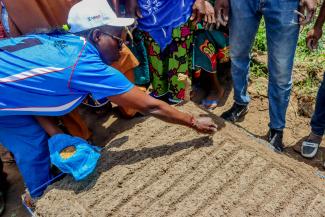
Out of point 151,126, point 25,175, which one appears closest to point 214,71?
point 151,126

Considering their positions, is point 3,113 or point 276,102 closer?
point 3,113

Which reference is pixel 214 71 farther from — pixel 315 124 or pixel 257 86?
pixel 315 124

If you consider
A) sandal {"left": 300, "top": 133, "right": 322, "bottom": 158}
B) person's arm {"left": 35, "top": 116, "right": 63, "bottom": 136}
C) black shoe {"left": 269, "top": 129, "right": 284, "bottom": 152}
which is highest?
person's arm {"left": 35, "top": 116, "right": 63, "bottom": 136}

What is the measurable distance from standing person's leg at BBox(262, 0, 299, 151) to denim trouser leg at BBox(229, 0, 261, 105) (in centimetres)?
13

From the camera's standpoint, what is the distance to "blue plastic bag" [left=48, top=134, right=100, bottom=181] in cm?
207

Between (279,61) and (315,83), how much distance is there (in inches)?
49.9

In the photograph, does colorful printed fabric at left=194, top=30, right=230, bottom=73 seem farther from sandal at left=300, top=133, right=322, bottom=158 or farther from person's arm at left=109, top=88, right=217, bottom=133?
person's arm at left=109, top=88, right=217, bottom=133

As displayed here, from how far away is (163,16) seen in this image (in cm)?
284

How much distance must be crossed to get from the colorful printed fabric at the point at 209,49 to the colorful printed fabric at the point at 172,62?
0.28 ft

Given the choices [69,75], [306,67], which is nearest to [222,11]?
[69,75]

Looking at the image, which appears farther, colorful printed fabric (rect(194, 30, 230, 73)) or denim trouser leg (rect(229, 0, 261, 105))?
colorful printed fabric (rect(194, 30, 230, 73))

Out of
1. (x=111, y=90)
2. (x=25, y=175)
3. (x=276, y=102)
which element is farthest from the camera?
(x=276, y=102)

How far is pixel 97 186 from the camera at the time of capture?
2.13m

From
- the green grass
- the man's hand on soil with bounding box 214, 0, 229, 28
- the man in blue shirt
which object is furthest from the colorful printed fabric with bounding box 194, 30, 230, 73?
the man in blue shirt
